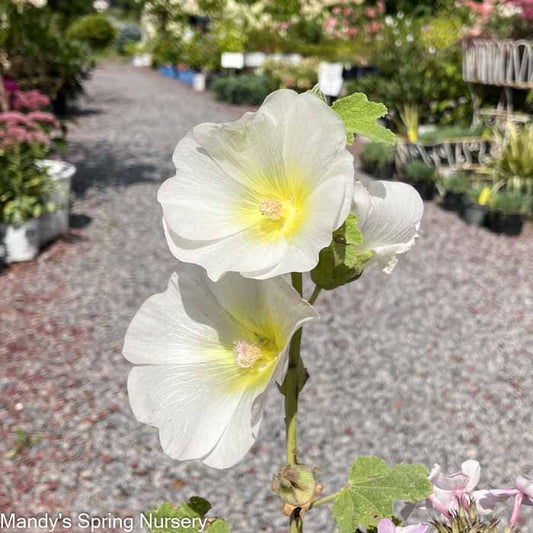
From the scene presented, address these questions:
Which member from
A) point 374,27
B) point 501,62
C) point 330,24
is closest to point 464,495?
point 501,62

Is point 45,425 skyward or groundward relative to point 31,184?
groundward

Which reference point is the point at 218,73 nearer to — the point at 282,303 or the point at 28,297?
the point at 28,297

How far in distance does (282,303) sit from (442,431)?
9.64 ft

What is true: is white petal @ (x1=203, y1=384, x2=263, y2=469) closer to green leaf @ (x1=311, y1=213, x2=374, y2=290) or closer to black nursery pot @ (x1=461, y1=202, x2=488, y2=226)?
green leaf @ (x1=311, y1=213, x2=374, y2=290)

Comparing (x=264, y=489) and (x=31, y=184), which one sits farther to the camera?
(x=31, y=184)

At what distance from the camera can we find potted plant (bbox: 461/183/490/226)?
6.24 m

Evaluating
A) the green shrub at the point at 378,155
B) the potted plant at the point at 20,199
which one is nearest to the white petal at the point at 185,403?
the potted plant at the point at 20,199

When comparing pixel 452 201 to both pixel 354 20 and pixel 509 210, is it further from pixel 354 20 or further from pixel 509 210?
pixel 354 20

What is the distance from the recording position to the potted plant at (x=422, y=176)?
688 centimetres

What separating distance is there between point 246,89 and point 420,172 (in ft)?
22.0

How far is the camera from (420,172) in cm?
688

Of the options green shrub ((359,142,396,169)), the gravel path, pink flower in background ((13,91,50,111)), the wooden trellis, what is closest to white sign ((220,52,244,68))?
green shrub ((359,142,396,169))

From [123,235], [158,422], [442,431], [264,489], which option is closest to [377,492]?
[158,422]

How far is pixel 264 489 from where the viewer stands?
9.75ft
